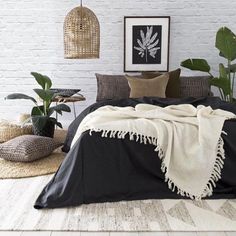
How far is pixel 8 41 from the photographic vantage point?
5.49 meters

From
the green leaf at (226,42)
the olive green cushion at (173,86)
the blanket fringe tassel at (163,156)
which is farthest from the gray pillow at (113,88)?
the blanket fringe tassel at (163,156)

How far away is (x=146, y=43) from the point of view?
5.44 metres

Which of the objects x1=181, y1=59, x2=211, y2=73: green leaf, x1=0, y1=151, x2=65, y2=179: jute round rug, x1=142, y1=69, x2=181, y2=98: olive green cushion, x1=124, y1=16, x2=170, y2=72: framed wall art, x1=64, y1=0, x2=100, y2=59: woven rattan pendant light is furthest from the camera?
x1=124, y1=16, x2=170, y2=72: framed wall art

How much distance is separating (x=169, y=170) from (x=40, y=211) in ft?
3.29

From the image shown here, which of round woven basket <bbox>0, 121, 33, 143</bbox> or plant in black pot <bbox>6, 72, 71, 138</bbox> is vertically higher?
plant in black pot <bbox>6, 72, 71, 138</bbox>

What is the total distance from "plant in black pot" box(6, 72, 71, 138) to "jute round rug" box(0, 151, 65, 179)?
1.42 feet

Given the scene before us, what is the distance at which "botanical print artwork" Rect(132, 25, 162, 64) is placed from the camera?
5.40 meters

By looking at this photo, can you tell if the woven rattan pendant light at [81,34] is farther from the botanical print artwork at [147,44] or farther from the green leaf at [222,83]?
the green leaf at [222,83]

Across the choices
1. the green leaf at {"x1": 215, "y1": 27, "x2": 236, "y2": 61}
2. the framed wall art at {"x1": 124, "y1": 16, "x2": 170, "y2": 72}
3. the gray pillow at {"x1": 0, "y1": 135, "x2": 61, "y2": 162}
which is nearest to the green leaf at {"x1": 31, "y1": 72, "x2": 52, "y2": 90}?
the gray pillow at {"x1": 0, "y1": 135, "x2": 61, "y2": 162}

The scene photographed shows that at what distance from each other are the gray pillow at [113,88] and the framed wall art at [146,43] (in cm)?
72

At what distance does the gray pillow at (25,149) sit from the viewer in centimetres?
380

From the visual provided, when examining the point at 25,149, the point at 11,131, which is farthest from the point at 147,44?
the point at 25,149

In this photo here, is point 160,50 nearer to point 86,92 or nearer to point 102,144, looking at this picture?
point 86,92

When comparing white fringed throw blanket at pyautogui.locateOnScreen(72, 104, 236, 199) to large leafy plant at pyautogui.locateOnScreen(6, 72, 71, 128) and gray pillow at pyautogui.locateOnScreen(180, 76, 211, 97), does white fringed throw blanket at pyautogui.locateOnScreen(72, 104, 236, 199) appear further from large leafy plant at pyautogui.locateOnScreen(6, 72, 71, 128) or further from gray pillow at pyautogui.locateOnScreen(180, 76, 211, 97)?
gray pillow at pyautogui.locateOnScreen(180, 76, 211, 97)
